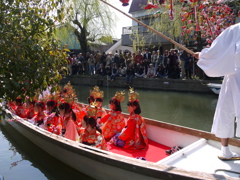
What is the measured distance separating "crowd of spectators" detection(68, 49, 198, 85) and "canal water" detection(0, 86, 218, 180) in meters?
1.41

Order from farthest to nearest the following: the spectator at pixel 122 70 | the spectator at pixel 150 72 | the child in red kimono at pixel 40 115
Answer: the spectator at pixel 122 70, the spectator at pixel 150 72, the child in red kimono at pixel 40 115

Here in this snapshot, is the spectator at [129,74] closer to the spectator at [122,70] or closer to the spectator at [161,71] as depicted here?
the spectator at [122,70]

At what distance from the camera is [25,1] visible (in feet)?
7.97

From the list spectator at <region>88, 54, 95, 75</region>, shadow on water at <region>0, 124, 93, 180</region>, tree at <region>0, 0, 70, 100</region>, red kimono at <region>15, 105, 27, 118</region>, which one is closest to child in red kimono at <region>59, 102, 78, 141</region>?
shadow on water at <region>0, 124, 93, 180</region>

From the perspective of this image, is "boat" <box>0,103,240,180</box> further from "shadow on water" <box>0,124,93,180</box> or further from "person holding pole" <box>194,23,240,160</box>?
"person holding pole" <box>194,23,240,160</box>

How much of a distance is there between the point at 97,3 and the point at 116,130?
13527mm

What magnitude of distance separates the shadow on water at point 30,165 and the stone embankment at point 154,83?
7.96 m

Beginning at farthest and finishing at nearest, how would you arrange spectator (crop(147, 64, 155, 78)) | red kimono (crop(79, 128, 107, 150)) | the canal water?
1. spectator (crop(147, 64, 155, 78))
2. the canal water
3. red kimono (crop(79, 128, 107, 150))

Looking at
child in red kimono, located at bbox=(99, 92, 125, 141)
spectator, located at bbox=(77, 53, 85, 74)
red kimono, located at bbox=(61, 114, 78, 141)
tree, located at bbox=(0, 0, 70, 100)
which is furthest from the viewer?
spectator, located at bbox=(77, 53, 85, 74)

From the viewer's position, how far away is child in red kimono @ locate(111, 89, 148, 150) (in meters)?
4.16

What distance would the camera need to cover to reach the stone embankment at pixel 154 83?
1131 centimetres

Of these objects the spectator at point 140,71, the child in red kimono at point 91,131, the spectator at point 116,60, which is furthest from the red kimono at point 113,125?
the spectator at point 116,60

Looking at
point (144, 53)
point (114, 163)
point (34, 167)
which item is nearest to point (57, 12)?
point (114, 163)

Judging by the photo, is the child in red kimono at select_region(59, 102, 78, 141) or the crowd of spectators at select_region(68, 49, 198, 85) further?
the crowd of spectators at select_region(68, 49, 198, 85)
